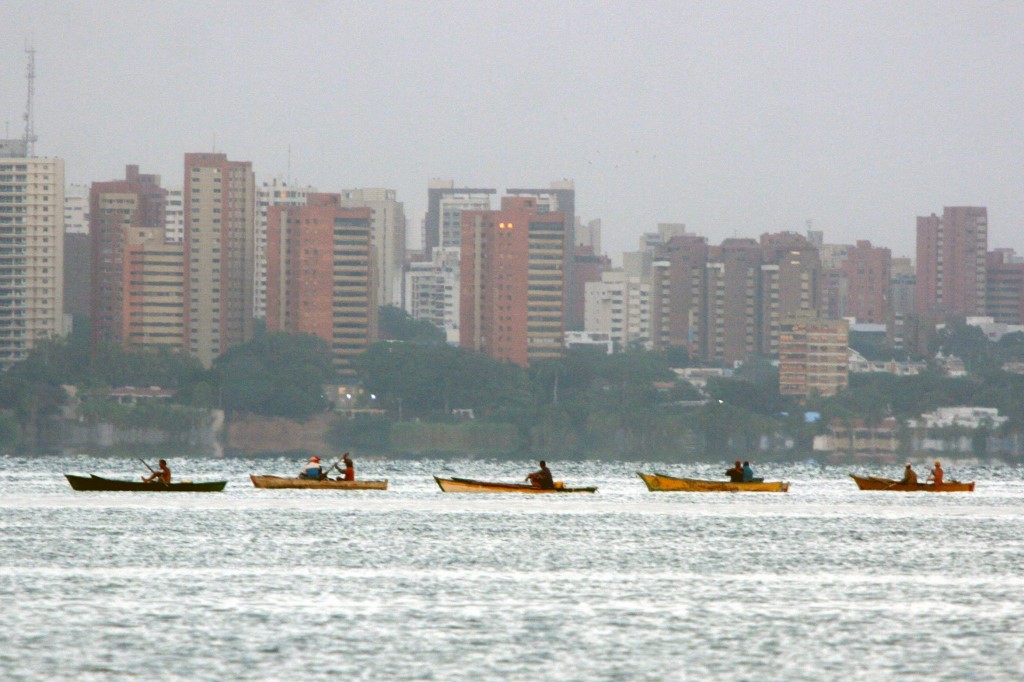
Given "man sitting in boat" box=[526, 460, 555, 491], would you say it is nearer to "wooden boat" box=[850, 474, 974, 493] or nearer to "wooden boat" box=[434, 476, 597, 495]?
"wooden boat" box=[434, 476, 597, 495]

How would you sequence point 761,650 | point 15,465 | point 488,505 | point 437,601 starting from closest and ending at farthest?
1. point 761,650
2. point 437,601
3. point 488,505
4. point 15,465

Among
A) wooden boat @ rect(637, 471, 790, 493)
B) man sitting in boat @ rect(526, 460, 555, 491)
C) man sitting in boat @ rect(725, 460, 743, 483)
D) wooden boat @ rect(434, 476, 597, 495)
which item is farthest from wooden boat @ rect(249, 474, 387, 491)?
man sitting in boat @ rect(725, 460, 743, 483)

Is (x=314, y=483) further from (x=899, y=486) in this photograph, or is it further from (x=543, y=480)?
(x=899, y=486)

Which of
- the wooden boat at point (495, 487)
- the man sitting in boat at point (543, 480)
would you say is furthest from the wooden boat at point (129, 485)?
the man sitting in boat at point (543, 480)

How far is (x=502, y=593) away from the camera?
194 ft

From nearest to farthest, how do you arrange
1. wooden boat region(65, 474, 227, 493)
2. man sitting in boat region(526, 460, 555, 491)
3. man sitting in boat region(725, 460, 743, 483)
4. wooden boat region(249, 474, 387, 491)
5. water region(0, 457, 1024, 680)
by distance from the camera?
1. water region(0, 457, 1024, 680)
2. wooden boat region(65, 474, 227, 493)
3. man sitting in boat region(526, 460, 555, 491)
4. wooden boat region(249, 474, 387, 491)
5. man sitting in boat region(725, 460, 743, 483)

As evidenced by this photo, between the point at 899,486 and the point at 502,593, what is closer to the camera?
the point at 502,593

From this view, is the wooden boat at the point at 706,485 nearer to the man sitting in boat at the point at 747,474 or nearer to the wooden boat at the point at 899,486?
the man sitting in boat at the point at 747,474

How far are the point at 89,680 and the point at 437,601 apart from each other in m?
15.0

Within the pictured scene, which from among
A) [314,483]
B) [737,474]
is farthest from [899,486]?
[314,483]

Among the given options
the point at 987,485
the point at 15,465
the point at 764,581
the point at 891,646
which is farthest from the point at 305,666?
the point at 15,465

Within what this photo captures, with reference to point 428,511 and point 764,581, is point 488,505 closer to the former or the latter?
point 428,511

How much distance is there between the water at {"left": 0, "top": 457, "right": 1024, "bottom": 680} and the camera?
4600cm

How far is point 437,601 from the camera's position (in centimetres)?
5666
